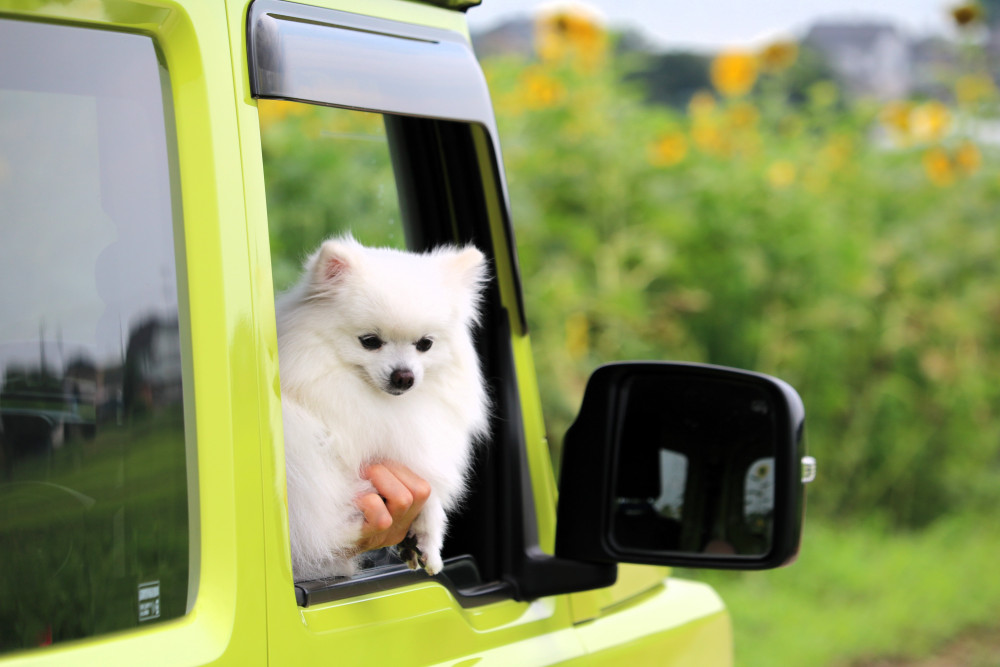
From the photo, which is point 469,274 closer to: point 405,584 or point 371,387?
point 371,387

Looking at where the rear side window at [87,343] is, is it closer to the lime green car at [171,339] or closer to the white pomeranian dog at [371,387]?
the lime green car at [171,339]

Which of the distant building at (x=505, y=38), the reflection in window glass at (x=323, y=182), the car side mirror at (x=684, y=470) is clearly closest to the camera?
the car side mirror at (x=684, y=470)

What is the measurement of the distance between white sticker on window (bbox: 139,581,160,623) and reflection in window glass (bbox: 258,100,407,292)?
1030 mm

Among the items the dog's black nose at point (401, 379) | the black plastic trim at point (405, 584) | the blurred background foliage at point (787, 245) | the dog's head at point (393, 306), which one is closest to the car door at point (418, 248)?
the black plastic trim at point (405, 584)

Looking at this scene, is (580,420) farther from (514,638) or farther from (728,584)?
(728,584)

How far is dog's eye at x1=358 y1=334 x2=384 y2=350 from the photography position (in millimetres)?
1862

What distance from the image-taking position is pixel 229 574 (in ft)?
4.57

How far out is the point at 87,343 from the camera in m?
1.31

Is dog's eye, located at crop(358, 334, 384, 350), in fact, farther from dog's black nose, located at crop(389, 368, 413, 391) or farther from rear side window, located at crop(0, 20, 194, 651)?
rear side window, located at crop(0, 20, 194, 651)

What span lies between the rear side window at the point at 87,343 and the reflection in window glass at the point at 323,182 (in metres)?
0.79

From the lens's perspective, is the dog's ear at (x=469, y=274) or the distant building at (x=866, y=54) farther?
the distant building at (x=866, y=54)

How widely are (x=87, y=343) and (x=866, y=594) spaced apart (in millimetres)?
5959

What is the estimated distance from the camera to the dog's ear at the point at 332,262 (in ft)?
5.98

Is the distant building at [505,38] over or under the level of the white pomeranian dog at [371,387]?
over
